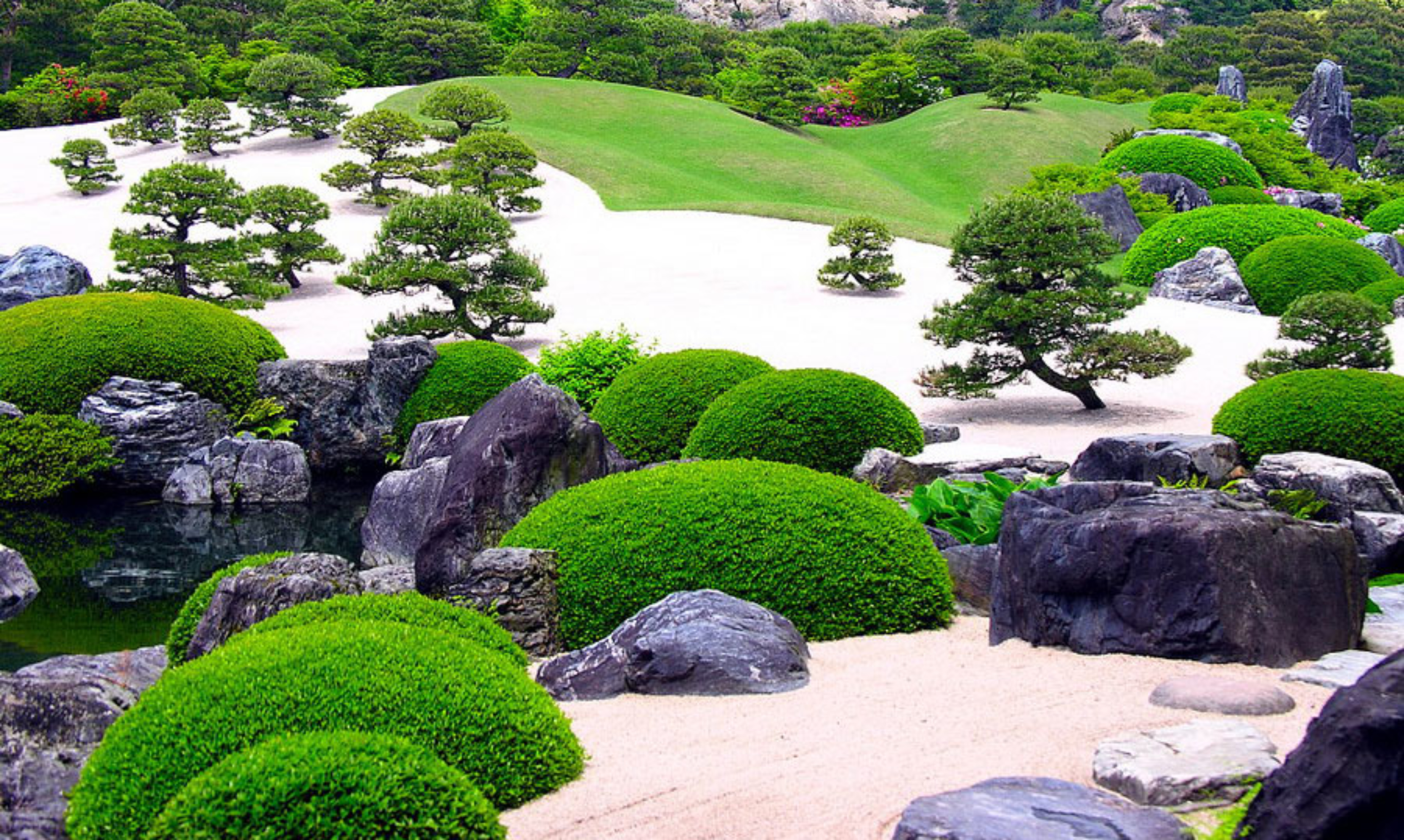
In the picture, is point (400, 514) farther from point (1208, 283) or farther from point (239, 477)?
point (1208, 283)

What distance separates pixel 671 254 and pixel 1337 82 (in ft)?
131

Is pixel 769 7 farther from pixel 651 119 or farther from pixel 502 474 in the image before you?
pixel 502 474

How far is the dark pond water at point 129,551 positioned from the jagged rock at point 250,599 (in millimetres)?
3345

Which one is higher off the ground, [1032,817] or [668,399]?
[1032,817]

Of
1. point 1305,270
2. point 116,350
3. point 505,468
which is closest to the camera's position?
point 505,468

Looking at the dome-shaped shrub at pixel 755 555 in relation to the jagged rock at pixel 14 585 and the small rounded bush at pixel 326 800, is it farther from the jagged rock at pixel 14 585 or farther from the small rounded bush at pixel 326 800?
the jagged rock at pixel 14 585

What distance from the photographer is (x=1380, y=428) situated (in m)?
10.3

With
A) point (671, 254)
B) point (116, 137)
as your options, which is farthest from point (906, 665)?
point (116, 137)

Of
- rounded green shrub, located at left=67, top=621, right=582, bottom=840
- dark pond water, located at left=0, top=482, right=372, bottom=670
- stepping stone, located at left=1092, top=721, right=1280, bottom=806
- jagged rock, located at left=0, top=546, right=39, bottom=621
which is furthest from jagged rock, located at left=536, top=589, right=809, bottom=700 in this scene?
jagged rock, located at left=0, top=546, right=39, bottom=621

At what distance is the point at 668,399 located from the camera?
39.4 feet

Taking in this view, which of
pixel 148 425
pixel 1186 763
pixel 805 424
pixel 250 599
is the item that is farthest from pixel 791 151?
pixel 1186 763

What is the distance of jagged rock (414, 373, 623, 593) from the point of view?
7.67 meters

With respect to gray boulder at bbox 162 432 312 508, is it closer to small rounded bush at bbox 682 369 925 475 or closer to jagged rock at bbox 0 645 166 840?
small rounded bush at bbox 682 369 925 475

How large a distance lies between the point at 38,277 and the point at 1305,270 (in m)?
23.3
